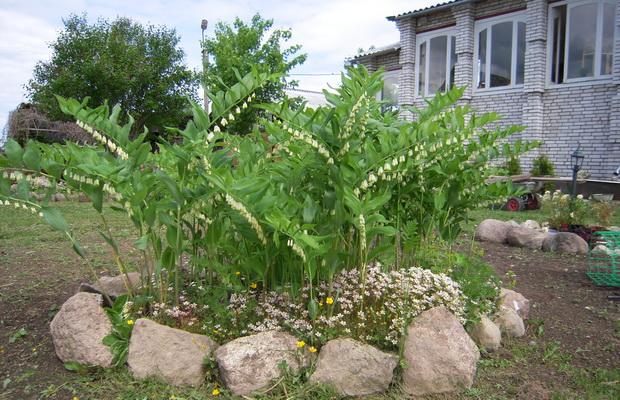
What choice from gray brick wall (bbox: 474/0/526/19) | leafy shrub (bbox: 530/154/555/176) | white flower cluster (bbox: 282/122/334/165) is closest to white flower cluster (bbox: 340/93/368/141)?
white flower cluster (bbox: 282/122/334/165)

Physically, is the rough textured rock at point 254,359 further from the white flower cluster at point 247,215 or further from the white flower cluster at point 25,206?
the white flower cluster at point 25,206

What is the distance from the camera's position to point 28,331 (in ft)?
10.1

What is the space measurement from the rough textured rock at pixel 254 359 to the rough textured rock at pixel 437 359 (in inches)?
20.7

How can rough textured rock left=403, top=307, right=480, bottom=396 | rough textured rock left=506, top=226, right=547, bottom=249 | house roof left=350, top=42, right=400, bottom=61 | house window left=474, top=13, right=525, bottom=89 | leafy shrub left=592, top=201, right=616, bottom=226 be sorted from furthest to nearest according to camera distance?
house roof left=350, top=42, right=400, bottom=61 < house window left=474, top=13, right=525, bottom=89 < leafy shrub left=592, top=201, right=616, bottom=226 < rough textured rock left=506, top=226, right=547, bottom=249 < rough textured rock left=403, top=307, right=480, bottom=396

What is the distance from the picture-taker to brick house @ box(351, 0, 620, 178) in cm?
1166

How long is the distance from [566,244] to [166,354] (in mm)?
4955

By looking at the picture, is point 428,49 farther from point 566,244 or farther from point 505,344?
point 505,344

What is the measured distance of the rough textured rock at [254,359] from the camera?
234 cm

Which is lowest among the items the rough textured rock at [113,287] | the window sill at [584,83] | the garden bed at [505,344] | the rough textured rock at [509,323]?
the garden bed at [505,344]

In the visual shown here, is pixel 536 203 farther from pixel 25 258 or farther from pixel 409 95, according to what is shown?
pixel 25 258

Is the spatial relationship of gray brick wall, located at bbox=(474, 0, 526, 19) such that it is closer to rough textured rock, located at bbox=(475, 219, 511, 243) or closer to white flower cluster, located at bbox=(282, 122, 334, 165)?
rough textured rock, located at bbox=(475, 219, 511, 243)

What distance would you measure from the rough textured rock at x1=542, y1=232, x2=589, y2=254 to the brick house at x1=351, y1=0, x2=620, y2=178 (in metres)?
5.78

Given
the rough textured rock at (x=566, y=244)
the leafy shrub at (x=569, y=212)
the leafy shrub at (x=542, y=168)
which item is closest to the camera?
the rough textured rock at (x=566, y=244)

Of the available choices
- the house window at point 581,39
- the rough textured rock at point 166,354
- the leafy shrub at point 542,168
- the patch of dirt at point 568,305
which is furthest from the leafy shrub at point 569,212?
the house window at point 581,39
